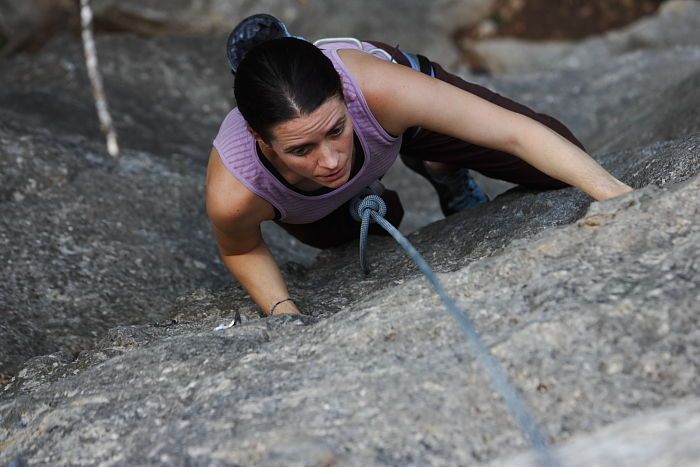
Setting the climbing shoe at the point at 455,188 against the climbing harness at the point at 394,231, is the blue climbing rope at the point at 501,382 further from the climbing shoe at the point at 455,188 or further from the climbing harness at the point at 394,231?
the climbing shoe at the point at 455,188

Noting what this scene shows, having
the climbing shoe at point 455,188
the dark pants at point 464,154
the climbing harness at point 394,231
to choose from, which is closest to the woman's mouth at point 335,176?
the climbing harness at point 394,231

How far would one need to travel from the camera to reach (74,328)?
255 cm

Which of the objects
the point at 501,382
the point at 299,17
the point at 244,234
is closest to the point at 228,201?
the point at 244,234

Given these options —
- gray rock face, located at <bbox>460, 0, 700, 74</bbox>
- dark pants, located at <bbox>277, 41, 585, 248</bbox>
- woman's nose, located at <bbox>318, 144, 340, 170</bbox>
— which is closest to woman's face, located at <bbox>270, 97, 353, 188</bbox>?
woman's nose, located at <bbox>318, 144, 340, 170</bbox>

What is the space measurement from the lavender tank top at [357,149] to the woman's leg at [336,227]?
20 cm

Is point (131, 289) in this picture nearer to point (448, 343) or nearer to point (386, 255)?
point (386, 255)

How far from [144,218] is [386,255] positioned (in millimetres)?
993

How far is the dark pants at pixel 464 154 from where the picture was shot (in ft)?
7.92

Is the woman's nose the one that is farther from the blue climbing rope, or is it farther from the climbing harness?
the blue climbing rope

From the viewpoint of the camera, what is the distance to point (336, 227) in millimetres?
2629

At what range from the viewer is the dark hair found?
186 centimetres

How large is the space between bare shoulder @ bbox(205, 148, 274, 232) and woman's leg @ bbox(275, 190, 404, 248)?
1.07 ft

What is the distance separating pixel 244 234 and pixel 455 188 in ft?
2.99

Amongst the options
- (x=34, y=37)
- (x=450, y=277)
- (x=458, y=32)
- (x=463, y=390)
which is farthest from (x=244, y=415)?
(x=458, y=32)
